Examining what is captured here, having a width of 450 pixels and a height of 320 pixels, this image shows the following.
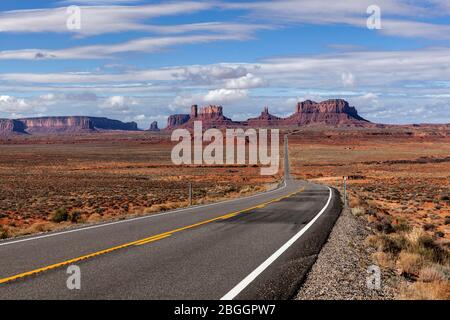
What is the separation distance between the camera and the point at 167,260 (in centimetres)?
925

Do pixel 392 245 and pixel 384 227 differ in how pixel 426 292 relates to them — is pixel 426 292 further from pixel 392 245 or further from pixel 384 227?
pixel 384 227

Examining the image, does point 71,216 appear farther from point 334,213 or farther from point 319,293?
point 319,293

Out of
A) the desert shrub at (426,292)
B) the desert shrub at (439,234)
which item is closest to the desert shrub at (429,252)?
the desert shrub at (426,292)

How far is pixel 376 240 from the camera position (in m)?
12.6

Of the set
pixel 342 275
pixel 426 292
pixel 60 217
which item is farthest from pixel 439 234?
pixel 60 217

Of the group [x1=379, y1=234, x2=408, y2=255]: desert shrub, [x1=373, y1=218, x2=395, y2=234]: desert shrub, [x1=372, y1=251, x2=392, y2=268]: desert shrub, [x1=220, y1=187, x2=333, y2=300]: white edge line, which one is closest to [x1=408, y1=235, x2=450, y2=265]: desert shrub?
[x1=379, y1=234, x2=408, y2=255]: desert shrub

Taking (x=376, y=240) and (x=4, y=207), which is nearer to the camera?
(x=376, y=240)

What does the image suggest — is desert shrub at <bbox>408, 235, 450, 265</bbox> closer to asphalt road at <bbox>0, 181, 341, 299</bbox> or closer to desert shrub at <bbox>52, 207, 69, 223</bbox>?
asphalt road at <bbox>0, 181, 341, 299</bbox>

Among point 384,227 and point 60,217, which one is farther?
point 60,217

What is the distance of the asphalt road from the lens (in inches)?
278

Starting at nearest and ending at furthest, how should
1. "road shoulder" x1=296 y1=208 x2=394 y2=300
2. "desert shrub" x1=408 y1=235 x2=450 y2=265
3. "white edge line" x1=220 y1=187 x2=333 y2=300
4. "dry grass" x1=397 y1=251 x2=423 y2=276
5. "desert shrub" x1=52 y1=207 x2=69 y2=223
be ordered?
"white edge line" x1=220 y1=187 x2=333 y2=300 → "road shoulder" x1=296 y1=208 x2=394 y2=300 → "dry grass" x1=397 y1=251 x2=423 y2=276 → "desert shrub" x1=408 y1=235 x2=450 y2=265 → "desert shrub" x1=52 y1=207 x2=69 y2=223

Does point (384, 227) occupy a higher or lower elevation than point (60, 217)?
higher

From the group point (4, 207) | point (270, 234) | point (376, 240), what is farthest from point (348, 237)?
point (4, 207)

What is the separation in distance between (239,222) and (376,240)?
463cm
